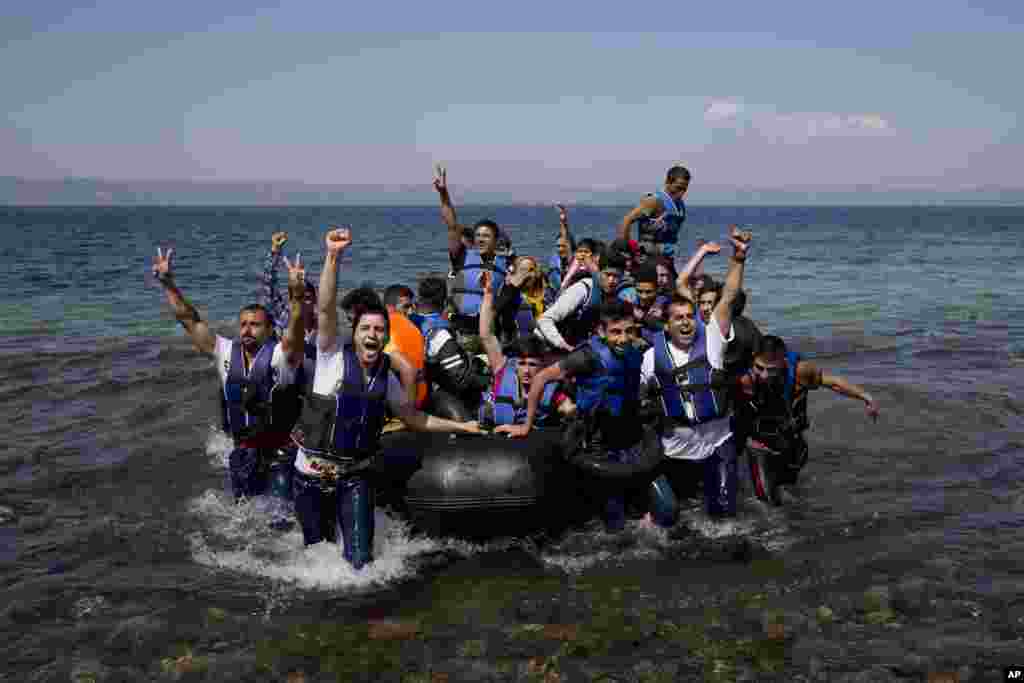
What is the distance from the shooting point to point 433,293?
332 inches

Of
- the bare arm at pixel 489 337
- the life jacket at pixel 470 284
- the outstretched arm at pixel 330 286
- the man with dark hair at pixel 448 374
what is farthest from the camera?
the life jacket at pixel 470 284

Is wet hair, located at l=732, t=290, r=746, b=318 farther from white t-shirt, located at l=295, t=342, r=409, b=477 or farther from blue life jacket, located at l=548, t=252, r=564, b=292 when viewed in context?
blue life jacket, located at l=548, t=252, r=564, b=292

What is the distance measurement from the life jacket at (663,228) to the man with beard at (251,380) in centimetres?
533

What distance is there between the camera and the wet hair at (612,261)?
9.40 meters

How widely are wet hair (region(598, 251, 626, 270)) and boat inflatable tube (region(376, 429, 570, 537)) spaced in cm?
291

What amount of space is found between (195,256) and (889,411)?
45328mm

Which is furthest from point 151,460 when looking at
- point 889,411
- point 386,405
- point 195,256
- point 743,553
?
point 195,256

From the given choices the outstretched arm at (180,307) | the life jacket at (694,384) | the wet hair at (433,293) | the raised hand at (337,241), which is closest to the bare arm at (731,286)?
the life jacket at (694,384)

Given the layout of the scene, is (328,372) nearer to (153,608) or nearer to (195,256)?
(153,608)

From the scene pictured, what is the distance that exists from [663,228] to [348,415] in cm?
592

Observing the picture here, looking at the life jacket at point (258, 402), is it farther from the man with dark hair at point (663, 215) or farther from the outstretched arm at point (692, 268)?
the man with dark hair at point (663, 215)

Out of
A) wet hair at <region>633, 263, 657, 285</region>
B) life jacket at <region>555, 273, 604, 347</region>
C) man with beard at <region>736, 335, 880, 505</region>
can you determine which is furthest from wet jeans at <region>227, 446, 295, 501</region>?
man with beard at <region>736, 335, 880, 505</region>

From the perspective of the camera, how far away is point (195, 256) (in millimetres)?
50875

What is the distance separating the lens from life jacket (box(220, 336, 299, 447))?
6.92m
